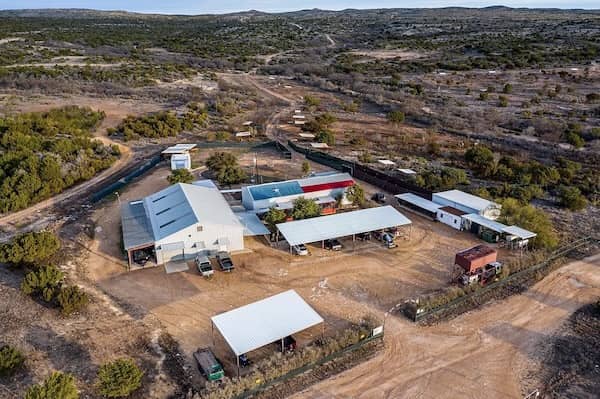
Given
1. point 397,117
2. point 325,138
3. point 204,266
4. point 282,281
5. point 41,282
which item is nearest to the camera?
point 41,282

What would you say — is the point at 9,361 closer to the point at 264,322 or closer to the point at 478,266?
the point at 264,322

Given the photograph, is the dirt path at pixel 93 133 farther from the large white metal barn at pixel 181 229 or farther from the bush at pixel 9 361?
the bush at pixel 9 361

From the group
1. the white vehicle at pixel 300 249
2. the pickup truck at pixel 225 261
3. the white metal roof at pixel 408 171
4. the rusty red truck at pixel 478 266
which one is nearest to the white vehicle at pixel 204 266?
the pickup truck at pixel 225 261

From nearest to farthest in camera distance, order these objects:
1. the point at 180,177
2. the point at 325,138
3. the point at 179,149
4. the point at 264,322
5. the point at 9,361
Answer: the point at 9,361 < the point at 264,322 < the point at 180,177 < the point at 179,149 < the point at 325,138

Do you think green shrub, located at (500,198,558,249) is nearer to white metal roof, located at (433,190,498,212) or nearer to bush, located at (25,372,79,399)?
white metal roof, located at (433,190,498,212)

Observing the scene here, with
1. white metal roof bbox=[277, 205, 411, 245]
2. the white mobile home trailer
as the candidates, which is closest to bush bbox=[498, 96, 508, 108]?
the white mobile home trailer

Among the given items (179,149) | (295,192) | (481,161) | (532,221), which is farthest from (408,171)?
(179,149)
